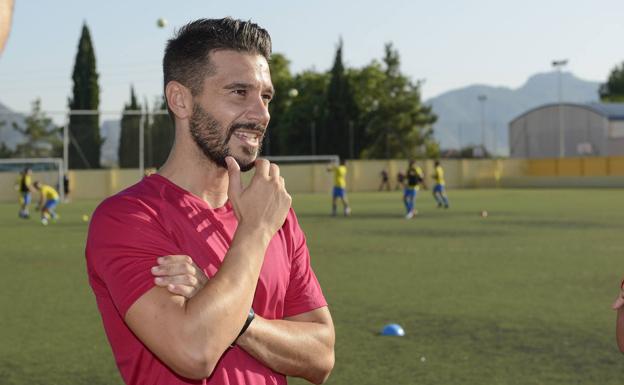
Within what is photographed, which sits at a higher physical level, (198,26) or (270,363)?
(198,26)

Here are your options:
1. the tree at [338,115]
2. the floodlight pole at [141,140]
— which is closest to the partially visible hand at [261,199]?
the floodlight pole at [141,140]

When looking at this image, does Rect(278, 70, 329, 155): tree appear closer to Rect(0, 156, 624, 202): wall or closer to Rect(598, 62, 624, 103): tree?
Rect(0, 156, 624, 202): wall

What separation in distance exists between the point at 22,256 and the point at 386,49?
66774 millimetres

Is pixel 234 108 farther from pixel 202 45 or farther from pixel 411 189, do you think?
pixel 411 189

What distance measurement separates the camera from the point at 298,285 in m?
2.99

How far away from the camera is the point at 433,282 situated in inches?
455

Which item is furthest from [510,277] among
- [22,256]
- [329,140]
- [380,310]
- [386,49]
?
[386,49]

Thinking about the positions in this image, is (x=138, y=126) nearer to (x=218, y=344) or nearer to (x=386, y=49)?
(x=386, y=49)

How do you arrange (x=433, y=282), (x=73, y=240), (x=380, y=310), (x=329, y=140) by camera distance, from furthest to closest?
(x=329, y=140)
(x=73, y=240)
(x=433, y=282)
(x=380, y=310)

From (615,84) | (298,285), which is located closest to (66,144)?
(298,285)

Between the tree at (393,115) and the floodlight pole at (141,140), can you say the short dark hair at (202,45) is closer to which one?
the floodlight pole at (141,140)

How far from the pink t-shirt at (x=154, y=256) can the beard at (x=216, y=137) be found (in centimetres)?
16

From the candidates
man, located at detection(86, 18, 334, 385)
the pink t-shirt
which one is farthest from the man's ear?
the pink t-shirt

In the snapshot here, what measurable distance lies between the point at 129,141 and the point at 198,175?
152 ft
